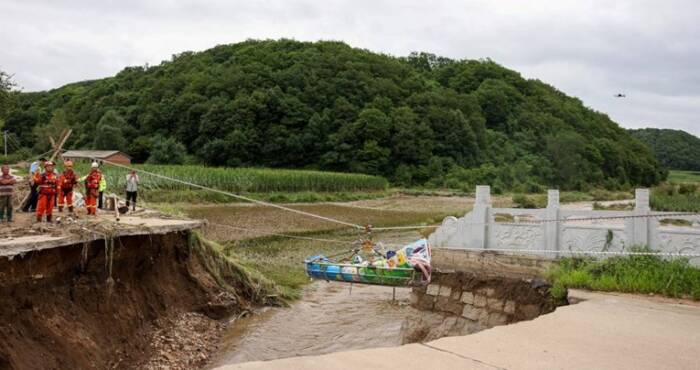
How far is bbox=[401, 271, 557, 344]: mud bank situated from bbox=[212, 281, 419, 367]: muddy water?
1.25 feet

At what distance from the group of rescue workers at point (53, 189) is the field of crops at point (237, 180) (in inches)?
691

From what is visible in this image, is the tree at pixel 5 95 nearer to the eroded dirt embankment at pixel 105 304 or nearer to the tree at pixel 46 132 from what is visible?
the eroded dirt embankment at pixel 105 304

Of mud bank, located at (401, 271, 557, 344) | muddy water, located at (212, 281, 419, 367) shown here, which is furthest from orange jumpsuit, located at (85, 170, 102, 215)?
mud bank, located at (401, 271, 557, 344)

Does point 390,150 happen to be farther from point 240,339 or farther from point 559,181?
point 240,339

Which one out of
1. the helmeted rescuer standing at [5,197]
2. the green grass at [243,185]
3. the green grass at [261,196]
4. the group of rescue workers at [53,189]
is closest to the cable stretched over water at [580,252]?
the group of rescue workers at [53,189]

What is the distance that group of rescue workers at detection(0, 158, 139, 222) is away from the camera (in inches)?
404

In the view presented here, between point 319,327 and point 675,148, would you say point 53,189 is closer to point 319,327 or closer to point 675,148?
point 319,327

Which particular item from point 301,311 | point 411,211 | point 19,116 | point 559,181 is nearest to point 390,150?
point 559,181

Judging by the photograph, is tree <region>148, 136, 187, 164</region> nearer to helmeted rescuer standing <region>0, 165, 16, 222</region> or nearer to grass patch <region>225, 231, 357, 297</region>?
grass patch <region>225, 231, 357, 297</region>

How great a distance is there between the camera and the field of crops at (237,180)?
1364 inches

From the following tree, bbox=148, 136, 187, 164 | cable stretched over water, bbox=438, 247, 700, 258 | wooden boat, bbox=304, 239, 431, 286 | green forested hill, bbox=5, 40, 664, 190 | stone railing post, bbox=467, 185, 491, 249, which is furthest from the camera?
green forested hill, bbox=5, 40, 664, 190

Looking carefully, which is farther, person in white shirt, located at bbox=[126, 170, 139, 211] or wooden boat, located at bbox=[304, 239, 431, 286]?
person in white shirt, located at bbox=[126, 170, 139, 211]

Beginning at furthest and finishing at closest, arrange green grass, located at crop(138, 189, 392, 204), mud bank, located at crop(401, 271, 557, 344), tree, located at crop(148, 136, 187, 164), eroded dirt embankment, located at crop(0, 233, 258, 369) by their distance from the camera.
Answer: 1. tree, located at crop(148, 136, 187, 164)
2. green grass, located at crop(138, 189, 392, 204)
3. mud bank, located at crop(401, 271, 557, 344)
4. eroded dirt embankment, located at crop(0, 233, 258, 369)

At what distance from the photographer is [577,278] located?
9062 millimetres
